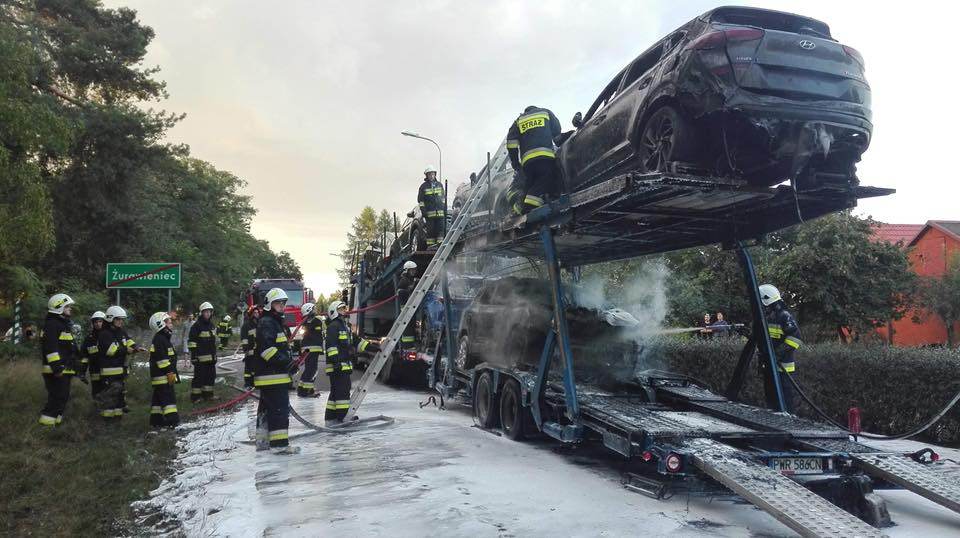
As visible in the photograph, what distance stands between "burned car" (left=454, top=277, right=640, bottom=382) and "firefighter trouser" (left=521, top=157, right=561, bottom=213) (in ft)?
6.36

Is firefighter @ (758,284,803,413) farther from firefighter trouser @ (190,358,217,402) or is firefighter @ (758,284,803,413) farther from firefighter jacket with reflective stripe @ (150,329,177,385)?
firefighter trouser @ (190,358,217,402)

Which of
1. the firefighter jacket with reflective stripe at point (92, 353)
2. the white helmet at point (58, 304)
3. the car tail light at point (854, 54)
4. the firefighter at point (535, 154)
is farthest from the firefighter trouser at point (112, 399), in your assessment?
the car tail light at point (854, 54)

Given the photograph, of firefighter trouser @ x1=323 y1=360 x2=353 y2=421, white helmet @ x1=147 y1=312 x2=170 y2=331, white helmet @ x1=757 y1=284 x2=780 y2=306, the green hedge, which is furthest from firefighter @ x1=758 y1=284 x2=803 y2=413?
white helmet @ x1=147 y1=312 x2=170 y2=331

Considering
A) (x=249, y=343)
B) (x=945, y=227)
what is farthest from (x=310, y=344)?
(x=945, y=227)

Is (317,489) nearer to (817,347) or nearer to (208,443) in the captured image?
(208,443)

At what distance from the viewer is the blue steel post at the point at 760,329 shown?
23.7 ft

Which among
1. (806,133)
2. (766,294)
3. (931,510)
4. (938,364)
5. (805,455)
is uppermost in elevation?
(806,133)

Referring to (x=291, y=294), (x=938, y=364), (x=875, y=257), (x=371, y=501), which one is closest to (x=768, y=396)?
(x=938, y=364)

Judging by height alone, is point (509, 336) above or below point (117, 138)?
below

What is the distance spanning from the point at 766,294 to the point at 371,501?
16.8 feet

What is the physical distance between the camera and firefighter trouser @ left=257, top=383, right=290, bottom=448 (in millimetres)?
7918

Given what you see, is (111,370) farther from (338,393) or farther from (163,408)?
(338,393)

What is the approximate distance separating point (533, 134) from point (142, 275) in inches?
350

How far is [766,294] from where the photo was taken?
8180 millimetres
